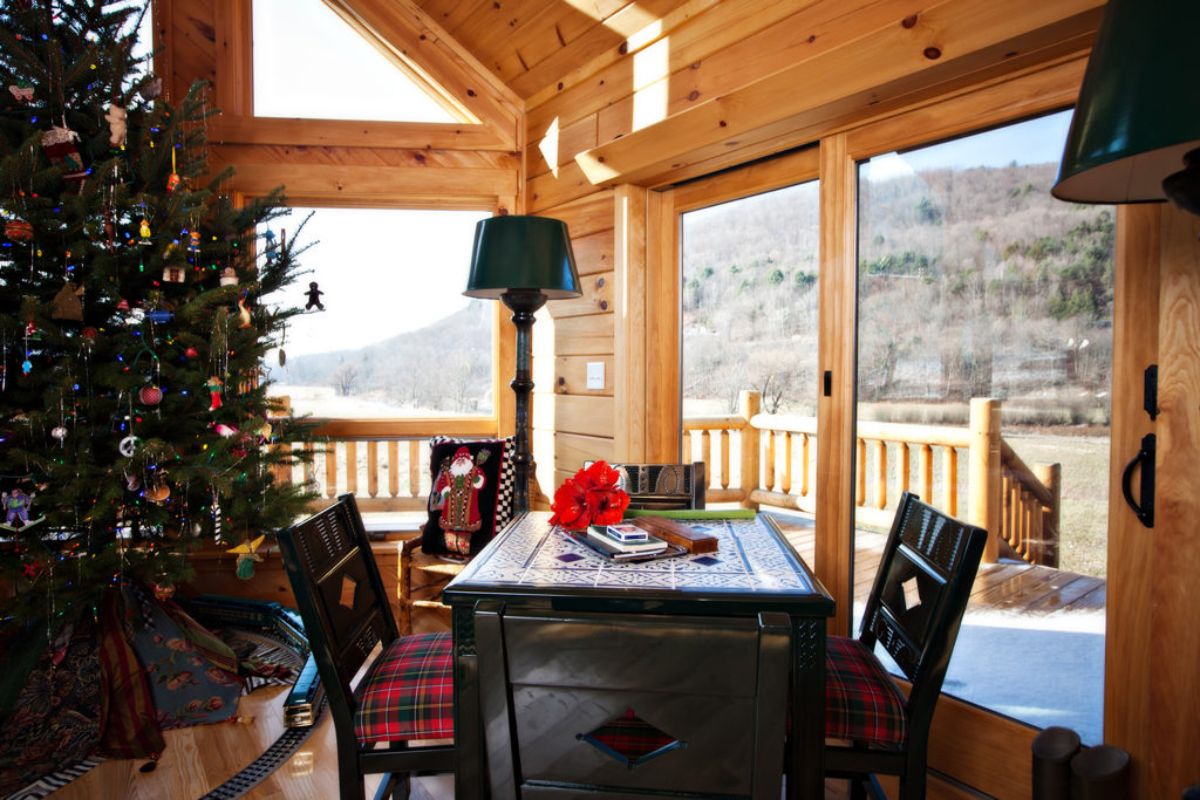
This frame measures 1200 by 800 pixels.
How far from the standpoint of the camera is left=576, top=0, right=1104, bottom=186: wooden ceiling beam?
158cm

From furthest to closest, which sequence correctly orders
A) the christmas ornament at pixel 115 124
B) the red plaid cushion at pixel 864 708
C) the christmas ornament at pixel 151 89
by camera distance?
1. the christmas ornament at pixel 151 89
2. the christmas ornament at pixel 115 124
3. the red plaid cushion at pixel 864 708

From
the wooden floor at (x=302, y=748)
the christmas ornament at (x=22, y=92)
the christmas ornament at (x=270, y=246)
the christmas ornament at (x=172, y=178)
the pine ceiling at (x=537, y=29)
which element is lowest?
the wooden floor at (x=302, y=748)

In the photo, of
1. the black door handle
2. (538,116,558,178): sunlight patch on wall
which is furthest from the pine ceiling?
the black door handle

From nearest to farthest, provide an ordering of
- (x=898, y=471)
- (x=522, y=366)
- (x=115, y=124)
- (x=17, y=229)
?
(x=898, y=471) → (x=17, y=229) → (x=115, y=124) → (x=522, y=366)

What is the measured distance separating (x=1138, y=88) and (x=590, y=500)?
1241mm

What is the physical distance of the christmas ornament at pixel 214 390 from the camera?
8.39 feet

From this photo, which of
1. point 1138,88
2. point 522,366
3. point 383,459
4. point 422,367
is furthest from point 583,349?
point 1138,88

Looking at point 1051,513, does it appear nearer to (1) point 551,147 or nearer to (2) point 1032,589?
(2) point 1032,589

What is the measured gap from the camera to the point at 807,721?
1163 millimetres

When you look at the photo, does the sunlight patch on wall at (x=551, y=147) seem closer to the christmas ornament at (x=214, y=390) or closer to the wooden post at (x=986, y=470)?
the christmas ornament at (x=214, y=390)

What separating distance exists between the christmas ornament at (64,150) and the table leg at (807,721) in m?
2.64

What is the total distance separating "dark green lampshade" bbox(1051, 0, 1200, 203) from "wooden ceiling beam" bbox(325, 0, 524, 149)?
2.93 metres

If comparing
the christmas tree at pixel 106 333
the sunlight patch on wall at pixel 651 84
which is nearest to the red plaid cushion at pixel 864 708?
the sunlight patch on wall at pixel 651 84

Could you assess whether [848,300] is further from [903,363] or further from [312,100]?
[312,100]
